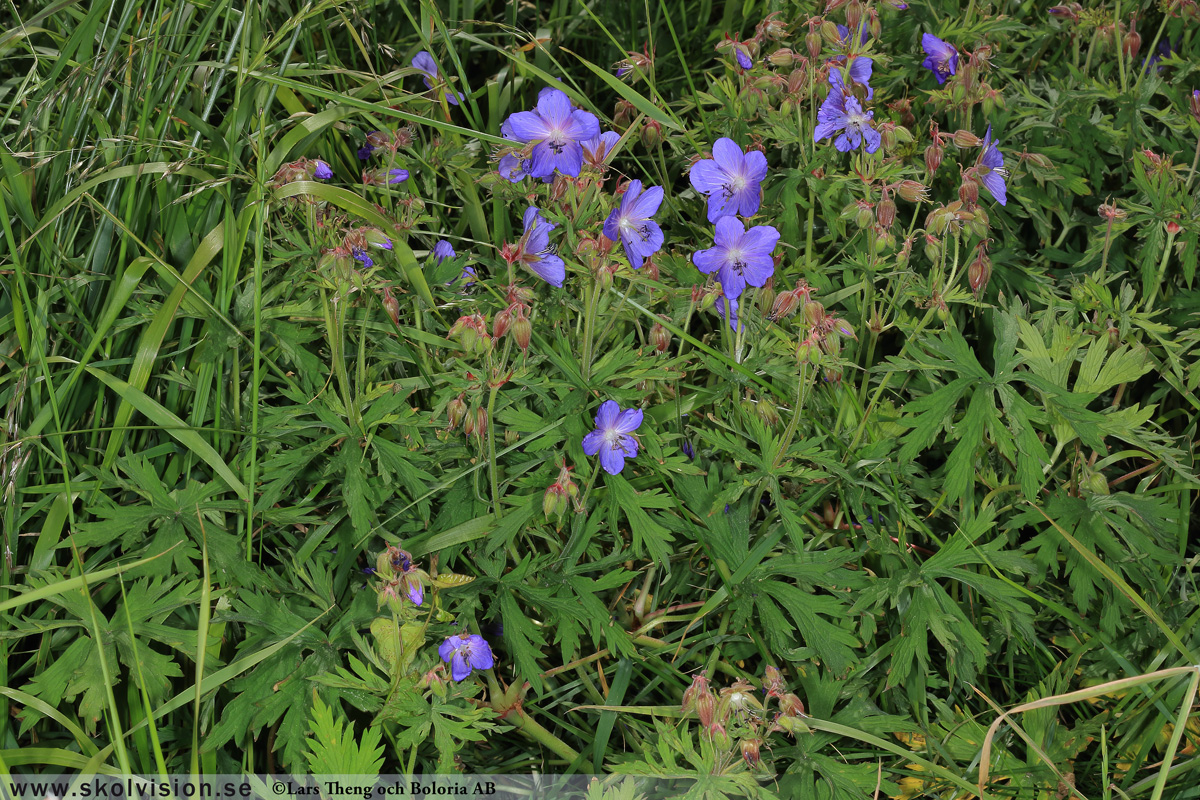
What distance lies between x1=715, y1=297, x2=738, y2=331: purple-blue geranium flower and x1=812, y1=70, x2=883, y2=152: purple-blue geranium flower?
0.43m

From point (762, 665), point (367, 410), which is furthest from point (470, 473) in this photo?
point (762, 665)

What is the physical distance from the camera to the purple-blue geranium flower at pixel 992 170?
1.89m

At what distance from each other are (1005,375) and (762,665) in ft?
2.54

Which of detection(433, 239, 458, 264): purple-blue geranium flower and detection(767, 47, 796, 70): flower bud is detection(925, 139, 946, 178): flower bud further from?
detection(433, 239, 458, 264): purple-blue geranium flower

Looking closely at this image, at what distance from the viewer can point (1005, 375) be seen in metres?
1.78

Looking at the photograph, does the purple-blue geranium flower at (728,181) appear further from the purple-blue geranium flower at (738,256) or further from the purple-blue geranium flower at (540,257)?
the purple-blue geranium flower at (540,257)

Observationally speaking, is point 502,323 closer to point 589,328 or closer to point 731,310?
point 589,328

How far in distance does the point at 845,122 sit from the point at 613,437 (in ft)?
3.04

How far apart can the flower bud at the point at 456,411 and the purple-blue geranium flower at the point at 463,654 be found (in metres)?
0.40

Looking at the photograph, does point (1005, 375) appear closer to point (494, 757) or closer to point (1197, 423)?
point (1197, 423)

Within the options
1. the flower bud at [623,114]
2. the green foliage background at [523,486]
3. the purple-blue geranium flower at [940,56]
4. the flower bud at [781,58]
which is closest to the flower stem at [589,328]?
the green foliage background at [523,486]

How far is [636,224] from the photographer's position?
5.83 feet

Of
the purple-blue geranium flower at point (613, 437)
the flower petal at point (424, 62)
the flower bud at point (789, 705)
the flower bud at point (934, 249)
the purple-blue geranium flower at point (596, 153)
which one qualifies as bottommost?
the flower bud at point (789, 705)

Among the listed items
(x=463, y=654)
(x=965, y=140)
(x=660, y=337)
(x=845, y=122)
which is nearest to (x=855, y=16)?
(x=845, y=122)
